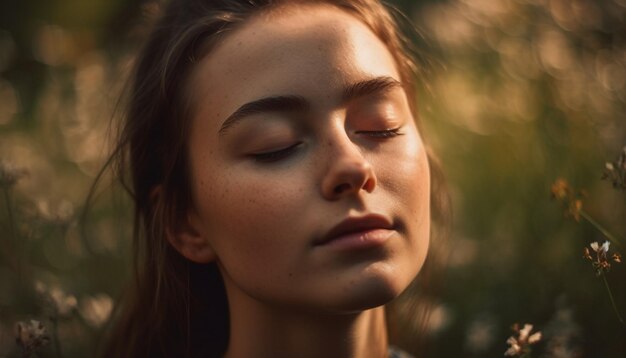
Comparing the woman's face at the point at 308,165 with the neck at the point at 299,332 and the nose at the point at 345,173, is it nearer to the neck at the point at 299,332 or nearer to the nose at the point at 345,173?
the nose at the point at 345,173

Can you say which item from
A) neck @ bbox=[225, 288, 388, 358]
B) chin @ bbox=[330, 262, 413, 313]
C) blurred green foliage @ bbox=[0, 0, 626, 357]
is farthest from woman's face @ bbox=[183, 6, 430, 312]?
blurred green foliage @ bbox=[0, 0, 626, 357]

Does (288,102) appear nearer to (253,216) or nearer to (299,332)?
(253,216)

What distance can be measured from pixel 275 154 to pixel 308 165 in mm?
110

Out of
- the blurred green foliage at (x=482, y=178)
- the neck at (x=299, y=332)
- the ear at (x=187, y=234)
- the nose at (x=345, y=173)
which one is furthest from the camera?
the blurred green foliage at (x=482, y=178)

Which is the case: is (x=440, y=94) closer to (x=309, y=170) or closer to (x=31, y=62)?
(x=309, y=170)

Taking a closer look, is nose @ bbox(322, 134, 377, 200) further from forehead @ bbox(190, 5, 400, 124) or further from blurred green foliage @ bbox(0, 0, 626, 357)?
blurred green foliage @ bbox(0, 0, 626, 357)

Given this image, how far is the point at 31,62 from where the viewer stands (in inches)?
220

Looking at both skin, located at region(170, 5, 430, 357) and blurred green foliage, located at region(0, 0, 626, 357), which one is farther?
blurred green foliage, located at region(0, 0, 626, 357)

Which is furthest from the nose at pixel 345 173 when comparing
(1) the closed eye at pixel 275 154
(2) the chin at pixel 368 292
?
(2) the chin at pixel 368 292

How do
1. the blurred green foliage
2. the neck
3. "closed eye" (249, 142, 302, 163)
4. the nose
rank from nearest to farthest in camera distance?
the nose < "closed eye" (249, 142, 302, 163) < the neck < the blurred green foliage

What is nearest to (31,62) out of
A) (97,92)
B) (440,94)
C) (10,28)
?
(10,28)

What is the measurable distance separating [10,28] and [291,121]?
4448mm

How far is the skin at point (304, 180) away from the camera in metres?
2.10

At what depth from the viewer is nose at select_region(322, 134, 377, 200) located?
2068mm
